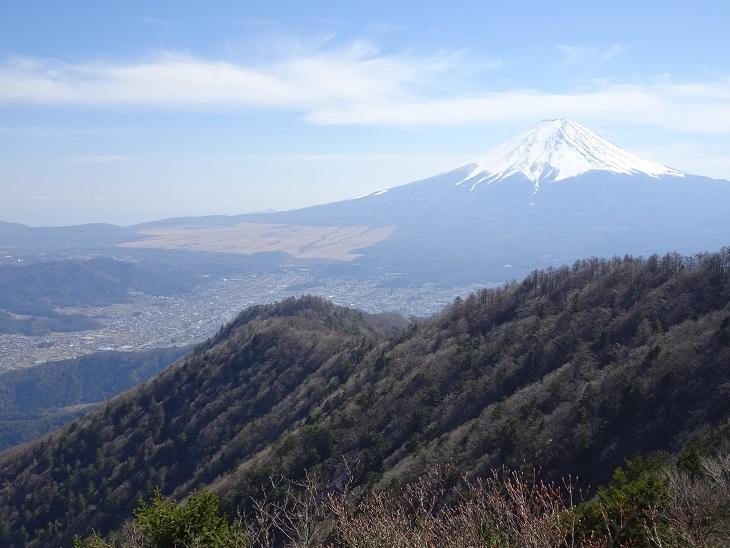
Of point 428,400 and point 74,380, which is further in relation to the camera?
point 74,380

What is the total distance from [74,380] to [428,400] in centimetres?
12850

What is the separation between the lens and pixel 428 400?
4278cm

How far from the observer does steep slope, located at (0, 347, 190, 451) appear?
136 metres

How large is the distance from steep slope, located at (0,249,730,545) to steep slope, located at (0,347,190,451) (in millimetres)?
73179

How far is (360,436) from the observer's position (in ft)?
134

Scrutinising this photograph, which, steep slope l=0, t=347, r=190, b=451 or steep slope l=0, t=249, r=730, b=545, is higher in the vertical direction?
steep slope l=0, t=249, r=730, b=545

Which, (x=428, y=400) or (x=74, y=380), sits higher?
(x=428, y=400)

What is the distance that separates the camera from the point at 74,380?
147125 millimetres

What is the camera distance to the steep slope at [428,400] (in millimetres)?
29906

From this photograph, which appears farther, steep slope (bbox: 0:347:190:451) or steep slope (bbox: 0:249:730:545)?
steep slope (bbox: 0:347:190:451)

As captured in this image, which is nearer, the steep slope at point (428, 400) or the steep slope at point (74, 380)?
the steep slope at point (428, 400)

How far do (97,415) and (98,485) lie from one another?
13.6 meters

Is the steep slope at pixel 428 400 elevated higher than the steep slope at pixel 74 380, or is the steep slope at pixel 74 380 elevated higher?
the steep slope at pixel 428 400

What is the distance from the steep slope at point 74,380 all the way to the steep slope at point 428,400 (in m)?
73.2
